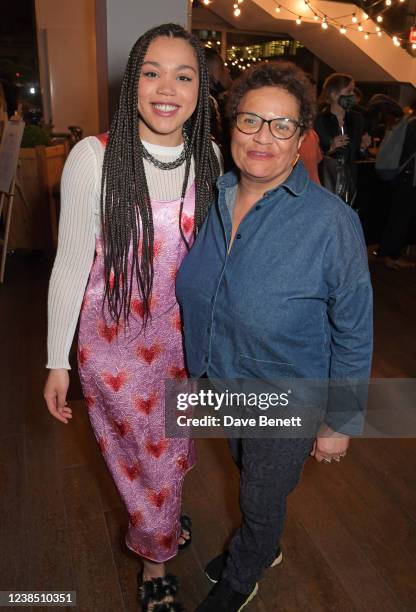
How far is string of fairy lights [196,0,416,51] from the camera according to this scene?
24.9 ft

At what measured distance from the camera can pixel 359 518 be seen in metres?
1.89

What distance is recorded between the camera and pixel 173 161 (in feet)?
4.25

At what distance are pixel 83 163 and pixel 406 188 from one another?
3998 mm

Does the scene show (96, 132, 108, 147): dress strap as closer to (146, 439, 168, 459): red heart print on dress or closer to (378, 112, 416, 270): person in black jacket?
(146, 439, 168, 459): red heart print on dress

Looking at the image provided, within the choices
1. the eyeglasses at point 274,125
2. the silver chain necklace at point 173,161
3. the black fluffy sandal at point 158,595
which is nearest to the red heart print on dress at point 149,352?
the silver chain necklace at point 173,161

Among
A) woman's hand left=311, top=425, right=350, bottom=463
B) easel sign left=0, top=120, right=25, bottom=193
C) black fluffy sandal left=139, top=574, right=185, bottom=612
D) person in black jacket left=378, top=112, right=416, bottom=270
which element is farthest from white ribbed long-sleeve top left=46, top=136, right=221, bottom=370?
person in black jacket left=378, top=112, right=416, bottom=270

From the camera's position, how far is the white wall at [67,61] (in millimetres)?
7270

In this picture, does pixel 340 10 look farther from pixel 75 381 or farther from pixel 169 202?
pixel 169 202

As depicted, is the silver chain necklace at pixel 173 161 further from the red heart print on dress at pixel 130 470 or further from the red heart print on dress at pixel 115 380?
the red heart print on dress at pixel 130 470

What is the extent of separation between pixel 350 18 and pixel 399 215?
15.7 feet

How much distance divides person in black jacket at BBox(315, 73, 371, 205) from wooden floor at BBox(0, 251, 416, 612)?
245cm

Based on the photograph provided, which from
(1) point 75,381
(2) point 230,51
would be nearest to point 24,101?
(2) point 230,51

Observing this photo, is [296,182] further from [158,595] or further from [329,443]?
[158,595]

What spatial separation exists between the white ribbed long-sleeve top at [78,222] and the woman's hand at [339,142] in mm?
2965
